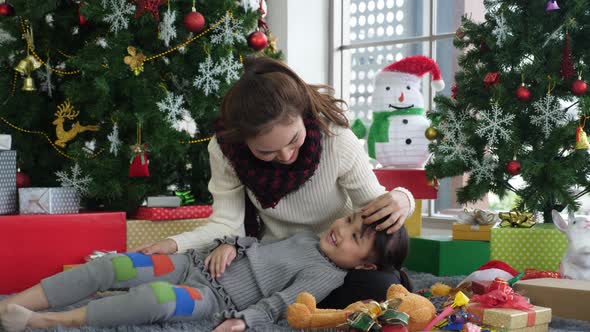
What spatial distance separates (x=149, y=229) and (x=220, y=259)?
91 centimetres

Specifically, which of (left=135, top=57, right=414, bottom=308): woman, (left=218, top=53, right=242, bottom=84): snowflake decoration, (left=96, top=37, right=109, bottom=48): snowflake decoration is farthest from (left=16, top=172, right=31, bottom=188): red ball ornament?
(left=135, top=57, right=414, bottom=308): woman

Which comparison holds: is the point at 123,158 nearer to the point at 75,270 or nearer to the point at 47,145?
the point at 47,145

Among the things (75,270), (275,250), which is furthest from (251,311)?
(75,270)

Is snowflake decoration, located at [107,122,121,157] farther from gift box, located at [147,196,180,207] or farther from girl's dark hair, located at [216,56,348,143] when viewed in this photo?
girl's dark hair, located at [216,56,348,143]

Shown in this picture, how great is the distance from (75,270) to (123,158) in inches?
36.0

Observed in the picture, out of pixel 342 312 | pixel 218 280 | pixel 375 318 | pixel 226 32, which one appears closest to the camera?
pixel 375 318

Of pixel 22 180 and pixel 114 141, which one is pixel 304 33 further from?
pixel 22 180

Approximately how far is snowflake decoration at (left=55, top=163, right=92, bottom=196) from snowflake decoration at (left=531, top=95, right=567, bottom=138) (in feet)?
5.04

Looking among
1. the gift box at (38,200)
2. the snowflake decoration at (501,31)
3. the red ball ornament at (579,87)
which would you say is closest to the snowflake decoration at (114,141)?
the gift box at (38,200)

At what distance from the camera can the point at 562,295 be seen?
5.35 ft

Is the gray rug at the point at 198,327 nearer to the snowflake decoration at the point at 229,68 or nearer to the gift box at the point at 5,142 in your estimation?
the gift box at the point at 5,142

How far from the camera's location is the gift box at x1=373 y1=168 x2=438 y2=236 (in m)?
2.72

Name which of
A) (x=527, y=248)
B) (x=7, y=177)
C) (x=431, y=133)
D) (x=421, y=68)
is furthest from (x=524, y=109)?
(x=7, y=177)

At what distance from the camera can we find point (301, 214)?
72.2 inches
